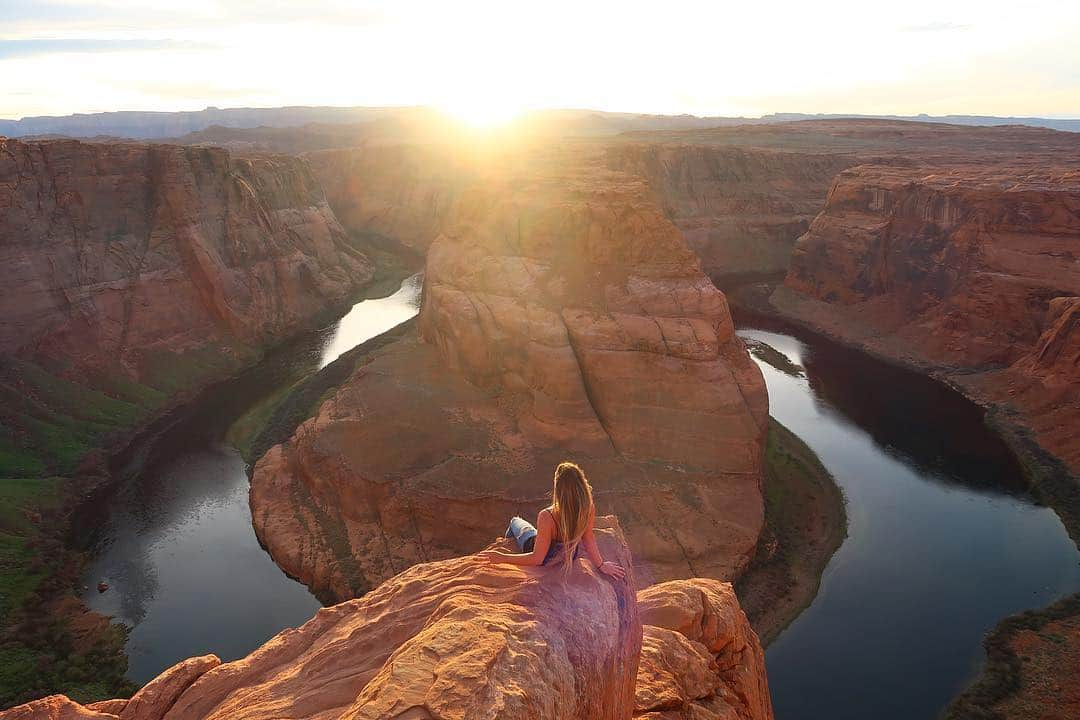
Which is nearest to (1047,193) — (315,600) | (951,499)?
(951,499)

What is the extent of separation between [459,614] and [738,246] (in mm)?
79486

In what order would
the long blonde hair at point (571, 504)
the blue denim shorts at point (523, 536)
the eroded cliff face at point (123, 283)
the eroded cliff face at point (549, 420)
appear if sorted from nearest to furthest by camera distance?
1. the long blonde hair at point (571, 504)
2. the blue denim shorts at point (523, 536)
3. the eroded cliff face at point (549, 420)
4. the eroded cliff face at point (123, 283)

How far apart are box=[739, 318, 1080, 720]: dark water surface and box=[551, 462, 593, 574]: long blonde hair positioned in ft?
58.9

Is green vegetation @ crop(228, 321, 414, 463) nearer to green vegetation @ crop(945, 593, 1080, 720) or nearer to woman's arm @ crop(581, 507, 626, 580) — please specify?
woman's arm @ crop(581, 507, 626, 580)

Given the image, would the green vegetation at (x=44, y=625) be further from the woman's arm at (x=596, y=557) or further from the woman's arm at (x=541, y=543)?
the woman's arm at (x=596, y=557)

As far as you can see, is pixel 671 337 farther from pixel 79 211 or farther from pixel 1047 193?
pixel 79 211

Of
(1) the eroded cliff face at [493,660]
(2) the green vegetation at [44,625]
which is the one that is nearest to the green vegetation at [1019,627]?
(1) the eroded cliff face at [493,660]

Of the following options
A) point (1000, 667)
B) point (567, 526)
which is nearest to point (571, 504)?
point (567, 526)

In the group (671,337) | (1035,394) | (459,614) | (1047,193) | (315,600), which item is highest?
(1047,193)

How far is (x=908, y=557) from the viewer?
29.2 m

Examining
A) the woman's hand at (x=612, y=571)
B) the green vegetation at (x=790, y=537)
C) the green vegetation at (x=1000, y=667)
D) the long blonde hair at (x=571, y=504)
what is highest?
the long blonde hair at (x=571, y=504)

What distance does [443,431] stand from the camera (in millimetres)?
31344

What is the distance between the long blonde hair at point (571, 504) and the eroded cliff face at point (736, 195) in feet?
240

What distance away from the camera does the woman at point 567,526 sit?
26.6 feet
